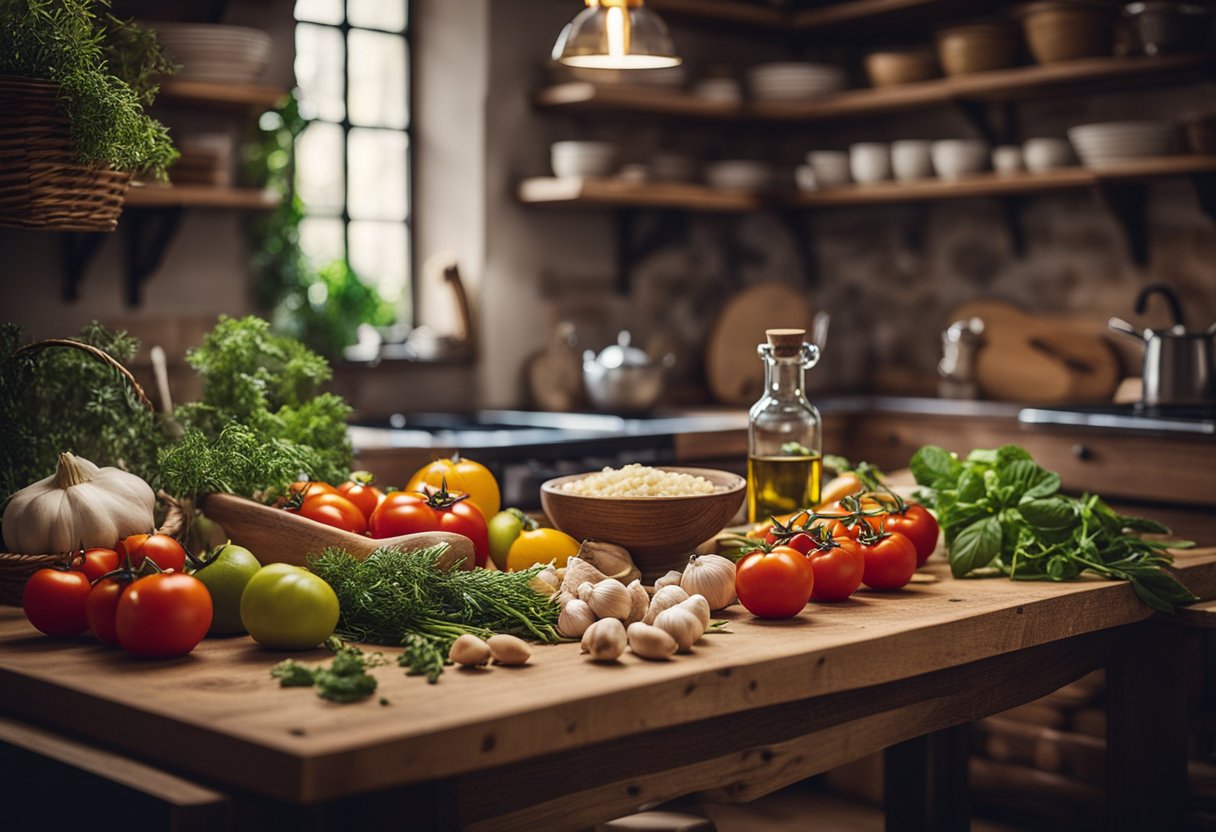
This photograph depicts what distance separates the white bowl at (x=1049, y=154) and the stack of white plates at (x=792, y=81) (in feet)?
2.92

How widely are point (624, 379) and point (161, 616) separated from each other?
10.7 ft

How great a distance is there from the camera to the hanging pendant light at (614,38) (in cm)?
A: 256

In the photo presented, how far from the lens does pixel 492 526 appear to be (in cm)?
208

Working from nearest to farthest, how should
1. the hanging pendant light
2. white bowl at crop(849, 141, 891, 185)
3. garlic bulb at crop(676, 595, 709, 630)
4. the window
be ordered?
garlic bulb at crop(676, 595, 709, 630) → the hanging pendant light → the window → white bowl at crop(849, 141, 891, 185)

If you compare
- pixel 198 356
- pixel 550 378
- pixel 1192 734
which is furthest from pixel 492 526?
pixel 550 378

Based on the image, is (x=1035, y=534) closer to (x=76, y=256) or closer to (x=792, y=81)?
(x=76, y=256)

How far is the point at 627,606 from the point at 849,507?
0.48m

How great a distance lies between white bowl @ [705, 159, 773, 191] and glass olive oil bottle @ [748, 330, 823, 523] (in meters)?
3.11

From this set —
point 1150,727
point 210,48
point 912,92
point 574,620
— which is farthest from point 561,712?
point 912,92

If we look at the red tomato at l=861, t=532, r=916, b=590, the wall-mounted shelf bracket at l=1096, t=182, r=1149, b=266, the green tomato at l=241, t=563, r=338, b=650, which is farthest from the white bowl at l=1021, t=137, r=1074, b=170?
the green tomato at l=241, t=563, r=338, b=650

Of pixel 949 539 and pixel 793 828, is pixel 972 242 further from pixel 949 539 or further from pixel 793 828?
pixel 949 539

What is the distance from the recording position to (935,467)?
234 centimetres

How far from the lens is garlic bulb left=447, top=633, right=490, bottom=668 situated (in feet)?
5.04

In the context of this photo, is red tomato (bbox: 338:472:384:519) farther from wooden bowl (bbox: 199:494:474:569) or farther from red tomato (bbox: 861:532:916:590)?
red tomato (bbox: 861:532:916:590)
